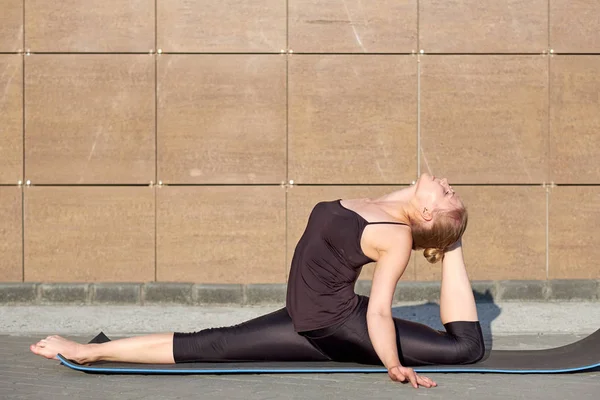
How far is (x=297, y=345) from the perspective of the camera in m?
6.75

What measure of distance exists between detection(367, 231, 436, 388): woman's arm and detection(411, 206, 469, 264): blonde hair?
0.57ft

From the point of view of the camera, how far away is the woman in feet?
21.3

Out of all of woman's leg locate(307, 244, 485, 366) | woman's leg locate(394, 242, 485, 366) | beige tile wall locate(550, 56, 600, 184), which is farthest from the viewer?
beige tile wall locate(550, 56, 600, 184)

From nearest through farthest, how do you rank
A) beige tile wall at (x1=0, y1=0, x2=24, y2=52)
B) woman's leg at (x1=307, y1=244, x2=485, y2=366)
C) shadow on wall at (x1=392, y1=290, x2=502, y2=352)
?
1. woman's leg at (x1=307, y1=244, x2=485, y2=366)
2. shadow on wall at (x1=392, y1=290, x2=502, y2=352)
3. beige tile wall at (x1=0, y1=0, x2=24, y2=52)

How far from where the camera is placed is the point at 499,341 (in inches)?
332

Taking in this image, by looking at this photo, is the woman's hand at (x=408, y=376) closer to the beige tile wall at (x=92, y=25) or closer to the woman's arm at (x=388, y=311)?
the woman's arm at (x=388, y=311)

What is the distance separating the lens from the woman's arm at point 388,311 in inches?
242

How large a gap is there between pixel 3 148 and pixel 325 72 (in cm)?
324

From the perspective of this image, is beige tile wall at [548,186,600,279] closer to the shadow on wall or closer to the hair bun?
the shadow on wall

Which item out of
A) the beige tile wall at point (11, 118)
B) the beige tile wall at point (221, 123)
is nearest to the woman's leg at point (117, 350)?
the beige tile wall at point (221, 123)

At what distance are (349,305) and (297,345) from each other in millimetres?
396

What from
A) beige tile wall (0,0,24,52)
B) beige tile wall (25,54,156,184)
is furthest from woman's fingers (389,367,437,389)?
beige tile wall (0,0,24,52)

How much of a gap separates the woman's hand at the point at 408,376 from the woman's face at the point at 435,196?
0.92 m

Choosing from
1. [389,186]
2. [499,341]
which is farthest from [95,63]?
[499,341]
